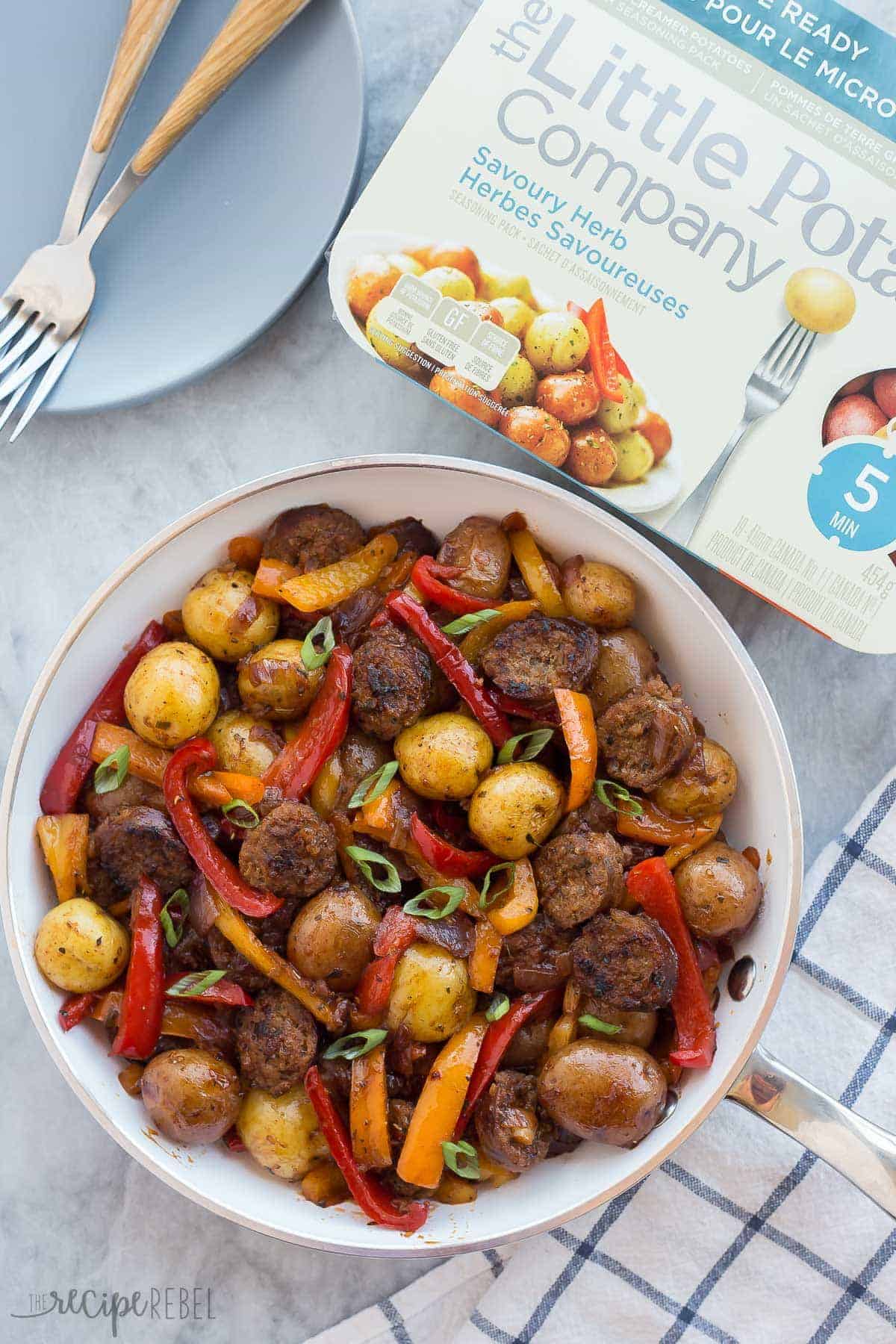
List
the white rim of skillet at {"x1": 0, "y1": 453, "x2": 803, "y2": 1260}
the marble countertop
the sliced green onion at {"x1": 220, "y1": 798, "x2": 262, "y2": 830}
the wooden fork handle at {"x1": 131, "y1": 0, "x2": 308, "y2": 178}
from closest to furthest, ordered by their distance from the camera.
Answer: the white rim of skillet at {"x1": 0, "y1": 453, "x2": 803, "y2": 1260}, the sliced green onion at {"x1": 220, "y1": 798, "x2": 262, "y2": 830}, the wooden fork handle at {"x1": 131, "y1": 0, "x2": 308, "y2": 178}, the marble countertop

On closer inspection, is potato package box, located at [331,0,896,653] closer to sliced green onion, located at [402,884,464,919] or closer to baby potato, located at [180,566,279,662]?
baby potato, located at [180,566,279,662]

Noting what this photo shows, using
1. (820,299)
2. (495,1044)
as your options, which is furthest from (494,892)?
(820,299)

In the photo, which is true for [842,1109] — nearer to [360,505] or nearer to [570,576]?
[570,576]

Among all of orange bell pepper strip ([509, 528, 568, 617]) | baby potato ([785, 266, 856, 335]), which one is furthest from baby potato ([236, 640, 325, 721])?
baby potato ([785, 266, 856, 335])

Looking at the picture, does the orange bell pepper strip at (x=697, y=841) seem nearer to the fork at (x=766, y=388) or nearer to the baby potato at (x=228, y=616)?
the fork at (x=766, y=388)

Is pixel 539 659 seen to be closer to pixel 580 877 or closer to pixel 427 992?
pixel 580 877

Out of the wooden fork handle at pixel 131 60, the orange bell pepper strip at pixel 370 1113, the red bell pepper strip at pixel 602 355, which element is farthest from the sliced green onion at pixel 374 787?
the wooden fork handle at pixel 131 60

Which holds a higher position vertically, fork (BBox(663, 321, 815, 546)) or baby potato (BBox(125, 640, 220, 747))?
fork (BBox(663, 321, 815, 546))
